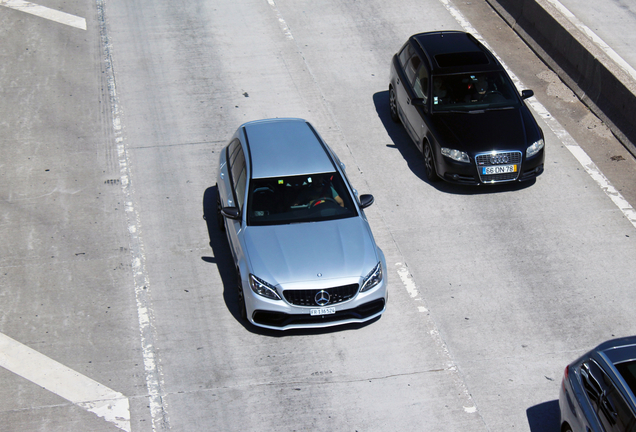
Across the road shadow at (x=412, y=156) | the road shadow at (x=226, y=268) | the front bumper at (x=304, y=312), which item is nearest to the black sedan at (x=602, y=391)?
the front bumper at (x=304, y=312)

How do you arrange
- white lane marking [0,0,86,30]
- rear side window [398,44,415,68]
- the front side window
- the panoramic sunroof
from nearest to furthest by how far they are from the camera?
1. the front side window
2. the panoramic sunroof
3. rear side window [398,44,415,68]
4. white lane marking [0,0,86,30]

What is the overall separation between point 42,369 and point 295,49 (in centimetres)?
960

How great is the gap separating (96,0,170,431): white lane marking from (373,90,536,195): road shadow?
4.60m

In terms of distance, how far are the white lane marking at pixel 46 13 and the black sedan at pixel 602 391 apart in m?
13.7

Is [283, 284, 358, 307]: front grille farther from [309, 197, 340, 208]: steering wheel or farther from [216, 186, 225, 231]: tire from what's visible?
[216, 186, 225, 231]: tire

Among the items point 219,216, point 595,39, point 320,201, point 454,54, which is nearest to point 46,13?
point 219,216

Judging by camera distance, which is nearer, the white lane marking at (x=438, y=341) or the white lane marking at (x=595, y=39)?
the white lane marking at (x=438, y=341)

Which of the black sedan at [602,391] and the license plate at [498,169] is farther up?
the black sedan at [602,391]

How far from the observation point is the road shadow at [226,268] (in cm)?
883

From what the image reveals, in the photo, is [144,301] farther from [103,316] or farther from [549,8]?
[549,8]

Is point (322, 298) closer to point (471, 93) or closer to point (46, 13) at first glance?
point (471, 93)

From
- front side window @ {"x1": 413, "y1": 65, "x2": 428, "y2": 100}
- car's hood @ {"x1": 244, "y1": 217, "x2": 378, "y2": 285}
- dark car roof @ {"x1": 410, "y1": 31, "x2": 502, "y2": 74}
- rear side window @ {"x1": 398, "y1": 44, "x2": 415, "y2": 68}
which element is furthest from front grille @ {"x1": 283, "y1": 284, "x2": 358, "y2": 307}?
rear side window @ {"x1": 398, "y1": 44, "x2": 415, "y2": 68}

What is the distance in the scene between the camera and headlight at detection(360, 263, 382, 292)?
8443 mm

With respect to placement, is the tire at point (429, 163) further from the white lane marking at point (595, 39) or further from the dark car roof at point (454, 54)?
the white lane marking at point (595, 39)
